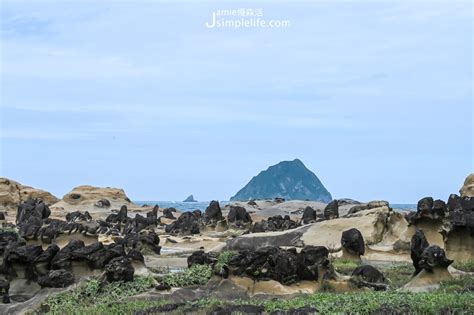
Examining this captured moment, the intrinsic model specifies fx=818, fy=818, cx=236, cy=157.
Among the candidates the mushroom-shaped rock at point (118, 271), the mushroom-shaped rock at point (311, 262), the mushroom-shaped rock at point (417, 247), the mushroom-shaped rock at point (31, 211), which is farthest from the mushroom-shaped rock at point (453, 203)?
the mushroom-shaped rock at point (31, 211)

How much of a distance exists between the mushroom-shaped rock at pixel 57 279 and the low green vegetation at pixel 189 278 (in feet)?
7.72

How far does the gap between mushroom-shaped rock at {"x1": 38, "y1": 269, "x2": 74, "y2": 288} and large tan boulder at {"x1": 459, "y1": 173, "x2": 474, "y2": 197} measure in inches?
1333

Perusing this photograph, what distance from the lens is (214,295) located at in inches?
716

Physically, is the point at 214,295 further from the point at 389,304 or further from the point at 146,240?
the point at 146,240

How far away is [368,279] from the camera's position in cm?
2006

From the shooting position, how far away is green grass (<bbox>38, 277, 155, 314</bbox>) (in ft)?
Result: 55.9

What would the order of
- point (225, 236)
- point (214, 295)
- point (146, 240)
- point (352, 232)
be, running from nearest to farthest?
point (214, 295) < point (352, 232) < point (146, 240) < point (225, 236)

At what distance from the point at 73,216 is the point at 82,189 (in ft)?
84.0

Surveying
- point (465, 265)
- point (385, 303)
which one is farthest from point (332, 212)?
point (385, 303)

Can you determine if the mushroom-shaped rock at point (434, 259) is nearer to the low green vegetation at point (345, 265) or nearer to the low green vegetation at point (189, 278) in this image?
the low green vegetation at point (345, 265)

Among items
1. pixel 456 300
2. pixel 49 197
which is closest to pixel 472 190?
pixel 456 300

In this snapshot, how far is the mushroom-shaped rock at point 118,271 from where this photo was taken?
65.4ft

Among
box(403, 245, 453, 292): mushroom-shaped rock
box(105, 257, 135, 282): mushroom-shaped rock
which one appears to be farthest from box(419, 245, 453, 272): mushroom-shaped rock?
box(105, 257, 135, 282): mushroom-shaped rock

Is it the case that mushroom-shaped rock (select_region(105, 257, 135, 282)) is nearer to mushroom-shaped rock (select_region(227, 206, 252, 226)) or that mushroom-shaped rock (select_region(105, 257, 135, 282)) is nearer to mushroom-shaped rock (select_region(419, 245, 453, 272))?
mushroom-shaped rock (select_region(419, 245, 453, 272))
